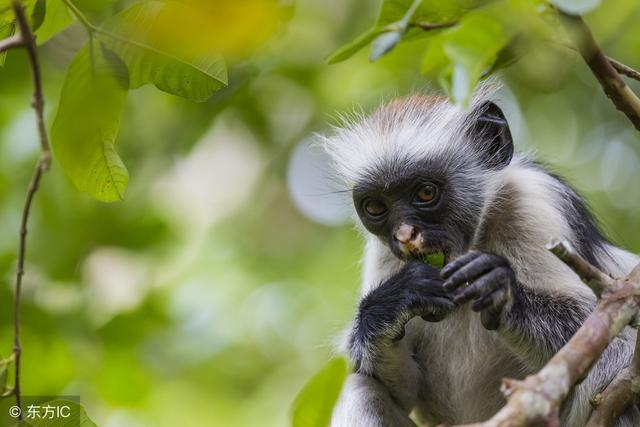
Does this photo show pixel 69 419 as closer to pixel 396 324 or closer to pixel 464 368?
pixel 396 324

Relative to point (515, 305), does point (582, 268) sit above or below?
above

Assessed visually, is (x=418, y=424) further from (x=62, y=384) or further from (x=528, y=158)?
(x=62, y=384)

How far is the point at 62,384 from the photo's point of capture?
5.73 metres

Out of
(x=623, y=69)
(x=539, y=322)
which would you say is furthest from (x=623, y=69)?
(x=539, y=322)

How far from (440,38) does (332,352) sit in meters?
3.89

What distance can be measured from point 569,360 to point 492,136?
3609mm

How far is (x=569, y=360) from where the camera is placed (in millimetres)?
2533

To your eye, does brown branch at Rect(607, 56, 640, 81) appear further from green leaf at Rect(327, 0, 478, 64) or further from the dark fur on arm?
the dark fur on arm

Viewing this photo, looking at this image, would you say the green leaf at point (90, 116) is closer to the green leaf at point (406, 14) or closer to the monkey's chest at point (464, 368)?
the green leaf at point (406, 14)

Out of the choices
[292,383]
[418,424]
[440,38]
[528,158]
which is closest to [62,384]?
[418,424]

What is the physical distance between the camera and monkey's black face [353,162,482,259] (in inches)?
206

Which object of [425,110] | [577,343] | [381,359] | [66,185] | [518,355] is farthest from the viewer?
[66,185]

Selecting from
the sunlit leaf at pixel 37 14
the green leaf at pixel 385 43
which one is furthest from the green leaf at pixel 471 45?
the sunlit leaf at pixel 37 14

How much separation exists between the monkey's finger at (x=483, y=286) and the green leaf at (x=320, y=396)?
6.09ft
